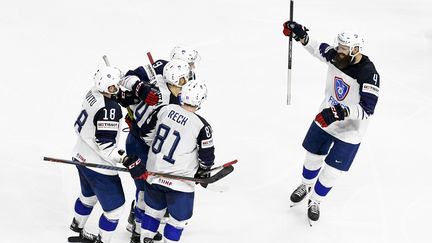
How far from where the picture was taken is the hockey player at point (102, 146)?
412 cm

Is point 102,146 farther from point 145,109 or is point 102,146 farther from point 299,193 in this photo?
point 299,193

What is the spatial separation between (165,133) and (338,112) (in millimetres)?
1218

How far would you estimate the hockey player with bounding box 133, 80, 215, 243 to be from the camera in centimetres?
412

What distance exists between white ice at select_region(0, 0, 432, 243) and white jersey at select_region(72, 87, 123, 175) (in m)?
0.78

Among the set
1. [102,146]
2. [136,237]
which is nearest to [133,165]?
[102,146]

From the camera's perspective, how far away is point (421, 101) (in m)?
7.09

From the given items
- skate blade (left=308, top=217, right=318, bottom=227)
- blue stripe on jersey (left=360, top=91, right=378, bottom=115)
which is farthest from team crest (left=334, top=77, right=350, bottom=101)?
skate blade (left=308, top=217, right=318, bottom=227)

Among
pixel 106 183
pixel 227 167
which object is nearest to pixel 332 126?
pixel 227 167

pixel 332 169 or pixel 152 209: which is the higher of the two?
pixel 152 209

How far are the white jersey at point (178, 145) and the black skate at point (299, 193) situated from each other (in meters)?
1.27

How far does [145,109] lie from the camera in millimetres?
4566

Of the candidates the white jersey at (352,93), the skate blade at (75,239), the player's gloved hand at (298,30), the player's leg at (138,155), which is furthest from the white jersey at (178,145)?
the player's gloved hand at (298,30)

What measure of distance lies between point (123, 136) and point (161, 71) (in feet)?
5.84

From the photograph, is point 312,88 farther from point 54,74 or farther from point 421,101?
point 54,74
